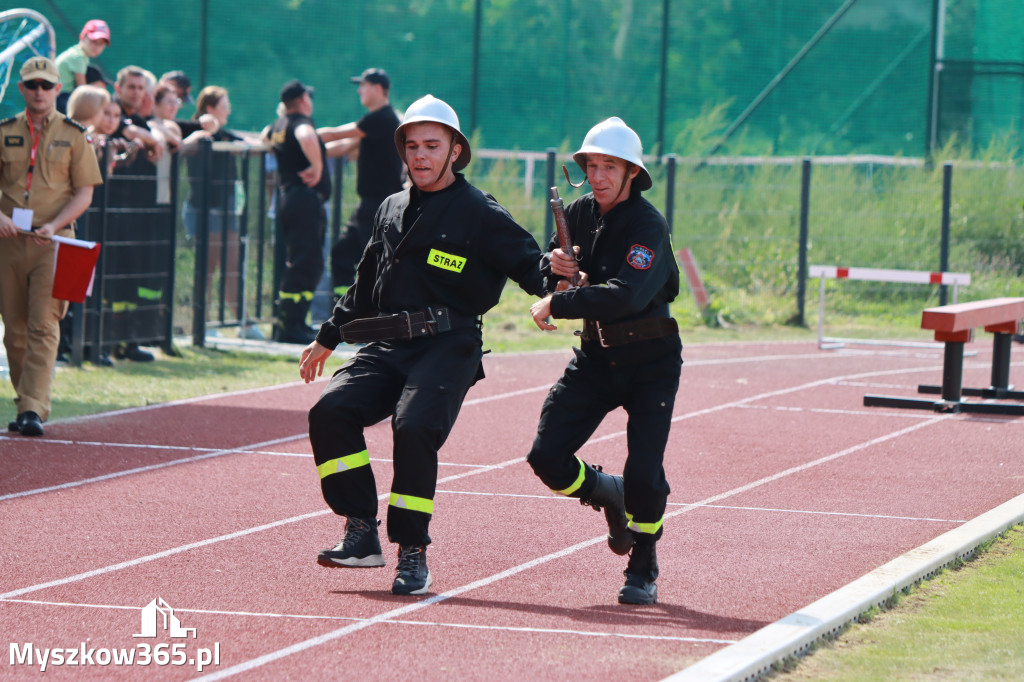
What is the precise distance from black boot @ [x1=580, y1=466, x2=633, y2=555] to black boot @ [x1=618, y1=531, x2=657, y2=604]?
11.3 inches

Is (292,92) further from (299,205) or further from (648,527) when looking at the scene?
(648,527)

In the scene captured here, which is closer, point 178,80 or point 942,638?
point 942,638

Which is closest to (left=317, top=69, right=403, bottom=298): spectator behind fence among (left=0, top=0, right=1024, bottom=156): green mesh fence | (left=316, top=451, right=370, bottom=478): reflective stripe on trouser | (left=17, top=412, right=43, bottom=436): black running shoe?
(left=17, top=412, right=43, bottom=436): black running shoe

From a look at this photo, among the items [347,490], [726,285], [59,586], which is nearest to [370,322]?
[347,490]

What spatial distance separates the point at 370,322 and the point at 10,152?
4.61m

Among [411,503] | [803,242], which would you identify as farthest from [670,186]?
[411,503]

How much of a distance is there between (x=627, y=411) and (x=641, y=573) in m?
0.65

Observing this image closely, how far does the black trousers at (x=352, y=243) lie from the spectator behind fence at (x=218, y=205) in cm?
109

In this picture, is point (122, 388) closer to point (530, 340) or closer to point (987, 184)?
point (530, 340)

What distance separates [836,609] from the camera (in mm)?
5645

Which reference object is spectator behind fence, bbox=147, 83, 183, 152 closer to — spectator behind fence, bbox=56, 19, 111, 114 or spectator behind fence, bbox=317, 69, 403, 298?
spectator behind fence, bbox=56, 19, 111, 114

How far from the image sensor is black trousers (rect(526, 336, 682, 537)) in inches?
242

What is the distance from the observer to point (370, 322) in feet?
21.1

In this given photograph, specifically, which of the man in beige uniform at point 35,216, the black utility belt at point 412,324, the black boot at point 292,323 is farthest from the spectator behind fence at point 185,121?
the black utility belt at point 412,324
